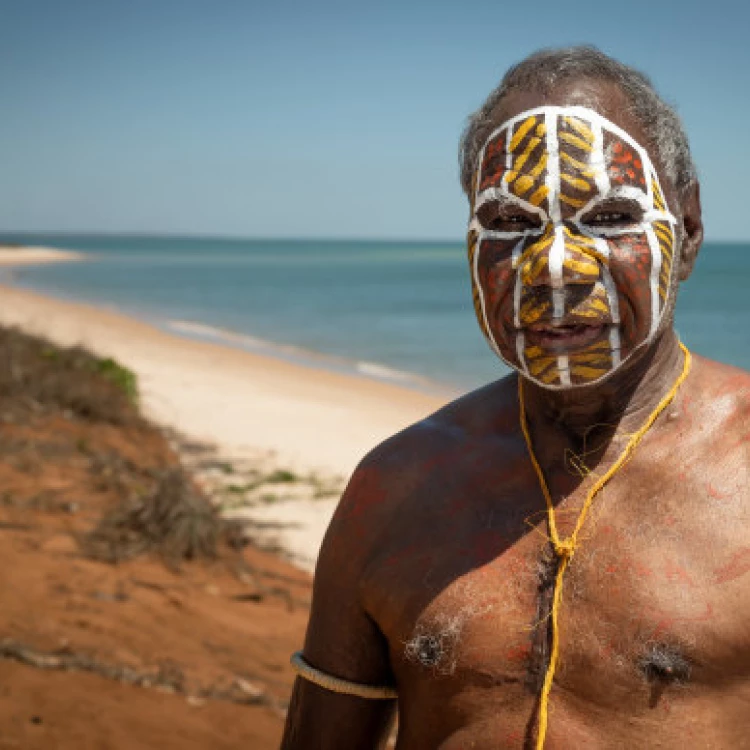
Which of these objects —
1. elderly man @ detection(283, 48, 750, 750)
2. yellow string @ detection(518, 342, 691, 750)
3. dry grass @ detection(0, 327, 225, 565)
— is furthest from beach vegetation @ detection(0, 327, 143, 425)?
yellow string @ detection(518, 342, 691, 750)

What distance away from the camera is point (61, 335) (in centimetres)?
2016

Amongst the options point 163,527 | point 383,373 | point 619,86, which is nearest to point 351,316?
point 383,373

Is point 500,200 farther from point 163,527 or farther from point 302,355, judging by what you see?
point 302,355

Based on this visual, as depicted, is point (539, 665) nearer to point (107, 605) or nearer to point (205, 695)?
point (205, 695)

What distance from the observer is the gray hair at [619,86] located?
6.11 ft

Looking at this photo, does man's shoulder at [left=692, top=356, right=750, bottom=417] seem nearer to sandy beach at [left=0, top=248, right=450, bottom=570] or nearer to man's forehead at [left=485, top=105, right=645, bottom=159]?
man's forehead at [left=485, top=105, right=645, bottom=159]

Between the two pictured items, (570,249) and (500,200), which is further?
(500,200)

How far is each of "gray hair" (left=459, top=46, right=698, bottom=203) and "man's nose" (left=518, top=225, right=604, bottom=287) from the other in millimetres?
283

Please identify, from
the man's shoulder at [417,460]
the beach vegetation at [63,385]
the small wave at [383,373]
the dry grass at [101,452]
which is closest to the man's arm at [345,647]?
the man's shoulder at [417,460]

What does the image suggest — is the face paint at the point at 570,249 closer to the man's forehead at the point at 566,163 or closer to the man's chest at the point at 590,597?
the man's forehead at the point at 566,163

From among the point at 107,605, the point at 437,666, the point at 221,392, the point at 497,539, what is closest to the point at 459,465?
the point at 497,539

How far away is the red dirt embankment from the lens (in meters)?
3.89

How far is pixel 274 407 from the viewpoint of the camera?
13.1 metres

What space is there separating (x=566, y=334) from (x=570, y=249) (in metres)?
0.16
